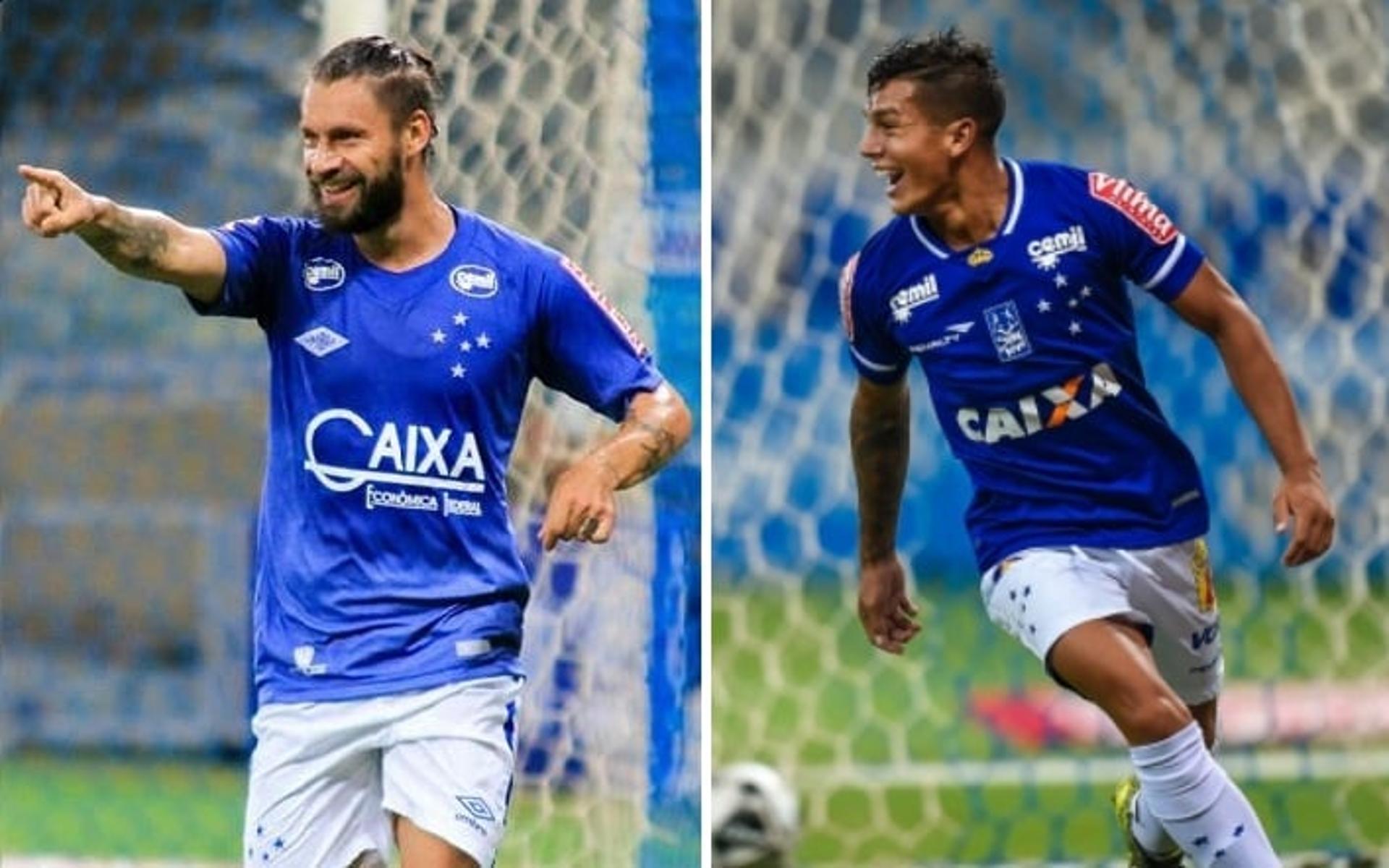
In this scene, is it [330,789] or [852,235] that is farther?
[852,235]

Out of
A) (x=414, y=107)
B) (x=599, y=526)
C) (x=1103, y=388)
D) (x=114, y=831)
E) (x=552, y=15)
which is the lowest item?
(x=114, y=831)

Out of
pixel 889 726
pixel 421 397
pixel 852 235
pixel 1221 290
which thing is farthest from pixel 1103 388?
pixel 889 726

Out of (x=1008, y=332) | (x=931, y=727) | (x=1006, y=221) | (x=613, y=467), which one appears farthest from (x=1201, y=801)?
(x=931, y=727)

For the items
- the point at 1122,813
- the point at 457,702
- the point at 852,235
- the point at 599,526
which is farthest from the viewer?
the point at 852,235

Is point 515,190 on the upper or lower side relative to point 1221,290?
upper

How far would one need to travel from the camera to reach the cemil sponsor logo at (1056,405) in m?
6.17

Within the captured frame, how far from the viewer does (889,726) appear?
1204cm

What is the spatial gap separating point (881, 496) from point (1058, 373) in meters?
0.68

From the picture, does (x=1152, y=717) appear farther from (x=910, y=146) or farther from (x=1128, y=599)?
(x=910, y=146)

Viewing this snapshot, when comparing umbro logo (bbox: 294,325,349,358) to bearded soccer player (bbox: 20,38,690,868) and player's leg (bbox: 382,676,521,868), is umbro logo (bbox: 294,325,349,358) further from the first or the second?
player's leg (bbox: 382,676,521,868)

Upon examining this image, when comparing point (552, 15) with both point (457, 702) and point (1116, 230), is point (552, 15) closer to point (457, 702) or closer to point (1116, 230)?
point (1116, 230)

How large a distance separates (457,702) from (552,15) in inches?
101

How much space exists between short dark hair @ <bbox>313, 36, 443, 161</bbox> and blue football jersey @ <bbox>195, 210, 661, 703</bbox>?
273 mm

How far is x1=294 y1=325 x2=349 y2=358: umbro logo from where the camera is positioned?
531 centimetres
